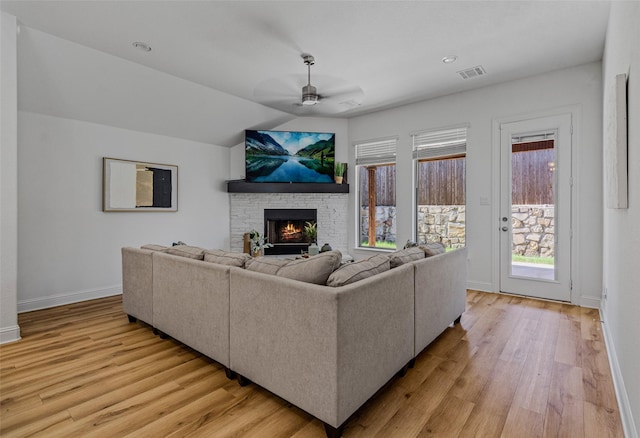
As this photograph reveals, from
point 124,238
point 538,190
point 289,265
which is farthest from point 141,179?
point 538,190

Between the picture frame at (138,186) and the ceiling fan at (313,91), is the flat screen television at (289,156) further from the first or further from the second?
the ceiling fan at (313,91)

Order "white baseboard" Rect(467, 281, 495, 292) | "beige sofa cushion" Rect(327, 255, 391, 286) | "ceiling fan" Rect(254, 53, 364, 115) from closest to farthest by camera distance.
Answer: "beige sofa cushion" Rect(327, 255, 391, 286)
"ceiling fan" Rect(254, 53, 364, 115)
"white baseboard" Rect(467, 281, 495, 292)

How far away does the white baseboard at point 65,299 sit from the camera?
11.3 ft

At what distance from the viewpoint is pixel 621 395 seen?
178cm

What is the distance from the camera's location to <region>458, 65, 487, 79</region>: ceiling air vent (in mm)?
3699

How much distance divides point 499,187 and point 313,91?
9.04 ft

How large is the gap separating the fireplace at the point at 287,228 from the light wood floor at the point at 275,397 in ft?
9.38

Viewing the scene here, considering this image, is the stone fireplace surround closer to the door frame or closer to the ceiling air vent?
the door frame

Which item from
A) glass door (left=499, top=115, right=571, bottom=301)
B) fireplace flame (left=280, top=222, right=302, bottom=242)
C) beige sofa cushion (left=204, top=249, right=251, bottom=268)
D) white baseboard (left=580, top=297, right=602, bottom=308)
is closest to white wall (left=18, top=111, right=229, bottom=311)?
fireplace flame (left=280, top=222, right=302, bottom=242)

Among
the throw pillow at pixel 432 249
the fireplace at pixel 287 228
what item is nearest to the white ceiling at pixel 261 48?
the throw pillow at pixel 432 249

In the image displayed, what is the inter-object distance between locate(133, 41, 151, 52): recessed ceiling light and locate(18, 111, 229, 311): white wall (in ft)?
4.55

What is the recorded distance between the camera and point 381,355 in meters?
1.78

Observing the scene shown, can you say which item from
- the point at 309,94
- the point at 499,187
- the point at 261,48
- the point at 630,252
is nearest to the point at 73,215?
the point at 261,48

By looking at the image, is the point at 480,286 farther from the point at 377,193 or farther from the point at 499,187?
the point at 377,193
